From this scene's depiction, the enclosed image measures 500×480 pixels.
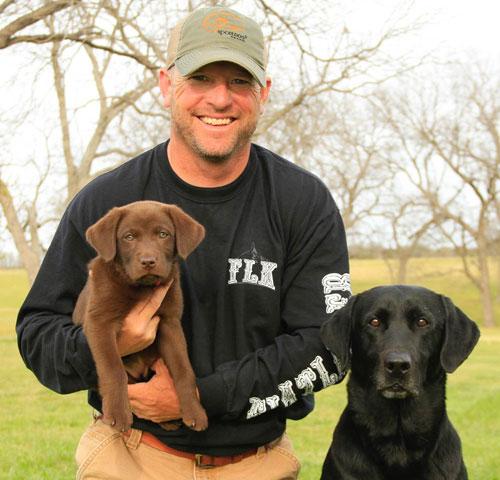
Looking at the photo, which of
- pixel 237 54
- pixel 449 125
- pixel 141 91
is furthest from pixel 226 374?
pixel 449 125

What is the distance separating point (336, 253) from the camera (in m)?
4.05

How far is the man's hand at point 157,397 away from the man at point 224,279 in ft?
0.11

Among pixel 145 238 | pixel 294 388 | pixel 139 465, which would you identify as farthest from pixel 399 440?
pixel 145 238

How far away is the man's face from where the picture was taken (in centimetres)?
394

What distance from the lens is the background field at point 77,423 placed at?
6.86m

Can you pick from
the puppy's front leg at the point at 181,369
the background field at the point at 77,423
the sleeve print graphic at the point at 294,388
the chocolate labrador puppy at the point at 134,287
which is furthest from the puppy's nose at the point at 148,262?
the background field at the point at 77,423

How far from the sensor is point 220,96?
394 cm

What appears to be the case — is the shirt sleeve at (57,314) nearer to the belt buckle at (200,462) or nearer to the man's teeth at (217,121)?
the belt buckle at (200,462)

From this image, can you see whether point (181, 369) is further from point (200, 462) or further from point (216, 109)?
point (216, 109)

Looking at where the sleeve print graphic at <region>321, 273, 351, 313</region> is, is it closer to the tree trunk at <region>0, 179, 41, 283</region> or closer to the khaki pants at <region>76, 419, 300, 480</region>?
the khaki pants at <region>76, 419, 300, 480</region>

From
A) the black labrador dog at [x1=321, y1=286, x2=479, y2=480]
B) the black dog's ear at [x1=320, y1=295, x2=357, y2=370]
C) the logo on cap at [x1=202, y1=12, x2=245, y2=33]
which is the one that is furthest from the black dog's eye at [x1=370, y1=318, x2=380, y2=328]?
the logo on cap at [x1=202, y1=12, x2=245, y2=33]

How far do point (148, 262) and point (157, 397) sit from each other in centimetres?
62

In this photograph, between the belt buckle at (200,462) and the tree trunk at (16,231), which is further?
the tree trunk at (16,231)

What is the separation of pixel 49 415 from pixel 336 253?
7.16 metres
